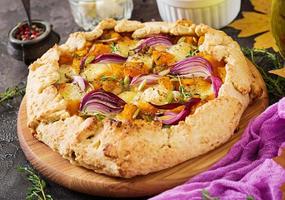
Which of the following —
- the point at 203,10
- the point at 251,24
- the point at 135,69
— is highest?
the point at 135,69

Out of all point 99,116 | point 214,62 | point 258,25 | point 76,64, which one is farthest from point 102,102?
point 258,25

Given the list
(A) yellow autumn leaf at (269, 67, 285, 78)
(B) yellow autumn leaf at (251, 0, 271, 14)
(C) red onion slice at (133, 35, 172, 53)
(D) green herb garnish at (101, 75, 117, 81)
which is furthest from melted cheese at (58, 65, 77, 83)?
(B) yellow autumn leaf at (251, 0, 271, 14)

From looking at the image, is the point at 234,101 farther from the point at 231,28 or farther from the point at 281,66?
the point at 231,28

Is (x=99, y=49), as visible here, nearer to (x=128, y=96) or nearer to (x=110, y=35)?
(x=110, y=35)

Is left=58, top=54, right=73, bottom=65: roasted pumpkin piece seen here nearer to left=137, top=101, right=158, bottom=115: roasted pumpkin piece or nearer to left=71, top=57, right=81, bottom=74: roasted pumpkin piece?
left=71, top=57, right=81, bottom=74: roasted pumpkin piece

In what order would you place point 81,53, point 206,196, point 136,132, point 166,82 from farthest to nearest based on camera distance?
point 81,53, point 166,82, point 136,132, point 206,196

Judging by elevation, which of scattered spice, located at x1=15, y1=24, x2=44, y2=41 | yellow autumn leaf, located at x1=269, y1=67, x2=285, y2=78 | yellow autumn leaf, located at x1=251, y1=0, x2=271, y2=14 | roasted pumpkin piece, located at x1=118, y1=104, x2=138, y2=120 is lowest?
yellow autumn leaf, located at x1=251, y1=0, x2=271, y2=14

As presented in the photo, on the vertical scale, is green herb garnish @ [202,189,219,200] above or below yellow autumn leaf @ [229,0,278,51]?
above
